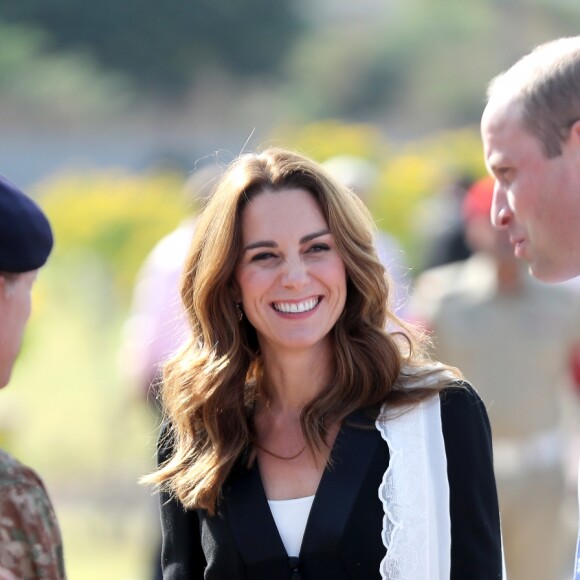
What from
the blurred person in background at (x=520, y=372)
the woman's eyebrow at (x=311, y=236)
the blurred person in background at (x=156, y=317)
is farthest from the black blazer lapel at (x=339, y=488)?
the blurred person in background at (x=520, y=372)

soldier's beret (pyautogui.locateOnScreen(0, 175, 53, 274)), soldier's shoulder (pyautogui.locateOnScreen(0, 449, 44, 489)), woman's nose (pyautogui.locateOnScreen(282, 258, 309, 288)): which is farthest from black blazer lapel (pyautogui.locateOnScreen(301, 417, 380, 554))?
soldier's beret (pyautogui.locateOnScreen(0, 175, 53, 274))

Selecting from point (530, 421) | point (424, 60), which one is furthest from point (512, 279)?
point (424, 60)

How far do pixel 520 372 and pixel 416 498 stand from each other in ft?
9.44

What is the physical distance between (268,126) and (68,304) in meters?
22.8

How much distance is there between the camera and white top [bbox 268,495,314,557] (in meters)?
3.18

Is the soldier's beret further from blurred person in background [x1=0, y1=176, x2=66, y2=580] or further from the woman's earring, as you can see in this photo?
the woman's earring

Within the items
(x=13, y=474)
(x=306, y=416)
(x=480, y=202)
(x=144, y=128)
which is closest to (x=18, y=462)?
(x=13, y=474)

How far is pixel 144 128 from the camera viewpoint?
31.7 meters

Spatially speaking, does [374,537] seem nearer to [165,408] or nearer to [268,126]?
[165,408]

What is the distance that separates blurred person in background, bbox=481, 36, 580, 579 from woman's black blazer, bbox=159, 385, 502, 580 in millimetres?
497

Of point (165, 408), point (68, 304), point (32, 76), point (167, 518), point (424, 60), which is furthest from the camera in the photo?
point (424, 60)

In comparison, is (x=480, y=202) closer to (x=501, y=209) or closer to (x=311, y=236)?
(x=311, y=236)

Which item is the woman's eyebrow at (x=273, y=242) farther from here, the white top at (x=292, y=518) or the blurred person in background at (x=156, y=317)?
the blurred person in background at (x=156, y=317)

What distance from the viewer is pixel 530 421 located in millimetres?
5918
